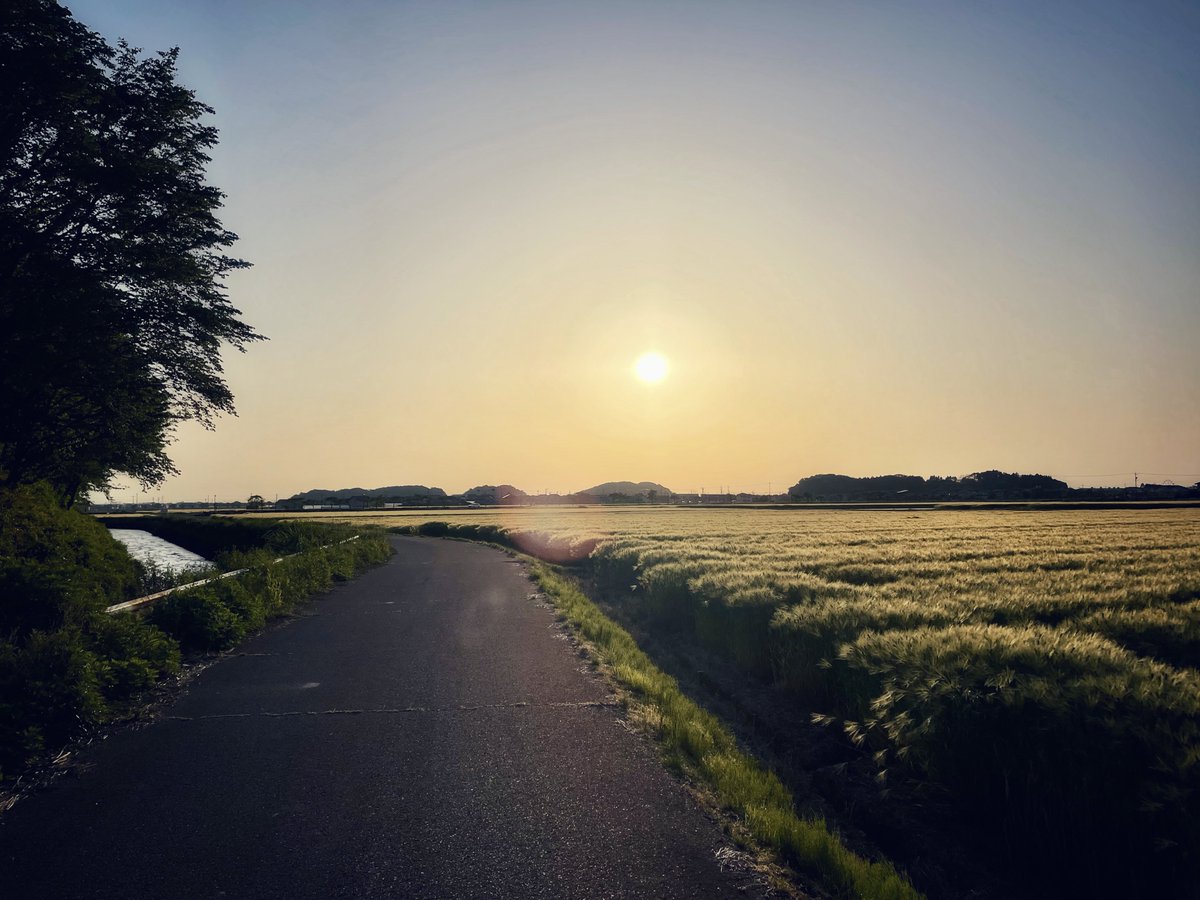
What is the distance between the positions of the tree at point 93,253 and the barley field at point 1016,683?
15612mm

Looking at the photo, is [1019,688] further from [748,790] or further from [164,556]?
[164,556]

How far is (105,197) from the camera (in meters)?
16.6

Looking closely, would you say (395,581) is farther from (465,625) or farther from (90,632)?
(90,632)

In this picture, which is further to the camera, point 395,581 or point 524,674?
point 395,581

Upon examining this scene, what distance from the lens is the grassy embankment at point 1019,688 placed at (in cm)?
460

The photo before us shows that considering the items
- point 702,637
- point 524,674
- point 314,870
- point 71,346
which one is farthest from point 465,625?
point 71,346

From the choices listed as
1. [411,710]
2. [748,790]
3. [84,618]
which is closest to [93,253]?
[84,618]

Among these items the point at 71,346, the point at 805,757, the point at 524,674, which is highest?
the point at 71,346

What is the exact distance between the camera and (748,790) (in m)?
5.25

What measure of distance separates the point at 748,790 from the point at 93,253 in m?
20.2

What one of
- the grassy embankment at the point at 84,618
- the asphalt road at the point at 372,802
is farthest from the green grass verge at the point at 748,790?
the grassy embankment at the point at 84,618

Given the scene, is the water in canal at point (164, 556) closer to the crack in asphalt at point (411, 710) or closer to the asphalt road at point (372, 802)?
the crack in asphalt at point (411, 710)

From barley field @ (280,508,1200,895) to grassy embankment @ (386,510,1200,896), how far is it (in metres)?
0.02

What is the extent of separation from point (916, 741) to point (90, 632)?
9.92 metres
